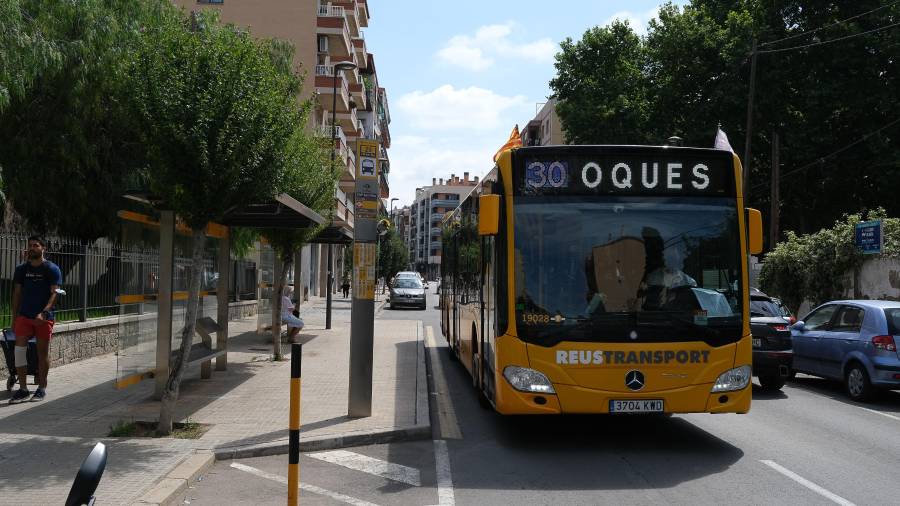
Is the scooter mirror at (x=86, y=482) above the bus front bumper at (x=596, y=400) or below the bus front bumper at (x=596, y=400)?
above

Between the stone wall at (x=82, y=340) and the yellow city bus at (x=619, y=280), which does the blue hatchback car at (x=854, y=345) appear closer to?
the yellow city bus at (x=619, y=280)

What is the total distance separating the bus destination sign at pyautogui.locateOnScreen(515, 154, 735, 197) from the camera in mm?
8180

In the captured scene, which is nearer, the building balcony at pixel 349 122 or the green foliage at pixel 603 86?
the green foliage at pixel 603 86

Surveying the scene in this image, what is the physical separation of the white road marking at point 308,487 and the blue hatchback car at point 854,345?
28.6 feet

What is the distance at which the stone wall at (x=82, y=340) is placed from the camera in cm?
1315

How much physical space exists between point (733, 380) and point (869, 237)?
52.4 feet

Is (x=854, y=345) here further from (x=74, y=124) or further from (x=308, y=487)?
(x=74, y=124)

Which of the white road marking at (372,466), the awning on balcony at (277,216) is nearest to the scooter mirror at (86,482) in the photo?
the white road marking at (372,466)

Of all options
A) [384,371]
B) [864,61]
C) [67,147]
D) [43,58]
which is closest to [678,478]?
[384,371]

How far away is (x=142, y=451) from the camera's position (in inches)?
291

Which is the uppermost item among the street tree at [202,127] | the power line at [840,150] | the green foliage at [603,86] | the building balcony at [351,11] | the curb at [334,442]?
the building balcony at [351,11]

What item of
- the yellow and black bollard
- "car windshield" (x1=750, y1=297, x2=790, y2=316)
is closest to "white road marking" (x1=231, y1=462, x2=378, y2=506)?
the yellow and black bollard

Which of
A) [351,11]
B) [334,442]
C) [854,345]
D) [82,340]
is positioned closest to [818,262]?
[854,345]

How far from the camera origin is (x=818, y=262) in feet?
79.7
